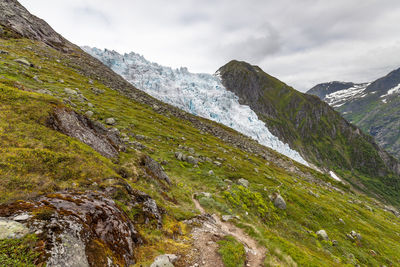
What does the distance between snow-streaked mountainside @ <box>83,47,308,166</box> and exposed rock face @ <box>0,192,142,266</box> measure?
110260mm

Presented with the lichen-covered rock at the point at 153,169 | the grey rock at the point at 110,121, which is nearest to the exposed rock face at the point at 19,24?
the grey rock at the point at 110,121

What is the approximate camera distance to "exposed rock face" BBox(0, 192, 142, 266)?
5.94 metres

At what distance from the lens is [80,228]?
702cm

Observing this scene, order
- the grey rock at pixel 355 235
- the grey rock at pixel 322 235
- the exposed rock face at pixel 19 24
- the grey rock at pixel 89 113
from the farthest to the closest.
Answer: the exposed rock face at pixel 19 24 < the grey rock at pixel 89 113 < the grey rock at pixel 355 235 < the grey rock at pixel 322 235

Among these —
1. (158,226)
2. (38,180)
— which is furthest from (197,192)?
(38,180)

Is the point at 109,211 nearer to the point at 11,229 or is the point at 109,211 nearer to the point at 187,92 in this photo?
the point at 11,229

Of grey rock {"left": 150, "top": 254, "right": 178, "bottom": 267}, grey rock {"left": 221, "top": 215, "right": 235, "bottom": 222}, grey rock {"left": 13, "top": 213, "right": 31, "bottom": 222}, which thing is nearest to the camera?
grey rock {"left": 13, "top": 213, "right": 31, "bottom": 222}

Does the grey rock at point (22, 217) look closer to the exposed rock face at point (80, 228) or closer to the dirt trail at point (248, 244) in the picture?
the exposed rock face at point (80, 228)

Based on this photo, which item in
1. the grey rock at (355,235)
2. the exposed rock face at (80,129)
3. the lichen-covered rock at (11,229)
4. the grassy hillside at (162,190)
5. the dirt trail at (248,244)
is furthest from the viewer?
the grey rock at (355,235)

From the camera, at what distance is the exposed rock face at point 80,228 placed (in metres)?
5.94

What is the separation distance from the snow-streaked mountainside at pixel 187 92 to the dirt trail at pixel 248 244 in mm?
105335

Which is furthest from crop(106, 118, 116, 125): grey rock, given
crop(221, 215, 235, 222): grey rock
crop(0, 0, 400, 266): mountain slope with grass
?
crop(221, 215, 235, 222): grey rock

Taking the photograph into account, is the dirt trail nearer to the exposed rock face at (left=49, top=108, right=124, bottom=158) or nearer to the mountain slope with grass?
the mountain slope with grass

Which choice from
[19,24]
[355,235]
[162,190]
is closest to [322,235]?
[355,235]
